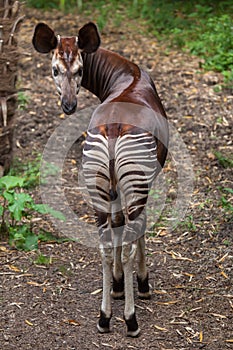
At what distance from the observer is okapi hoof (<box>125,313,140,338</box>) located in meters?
4.32

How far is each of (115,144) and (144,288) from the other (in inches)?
48.4

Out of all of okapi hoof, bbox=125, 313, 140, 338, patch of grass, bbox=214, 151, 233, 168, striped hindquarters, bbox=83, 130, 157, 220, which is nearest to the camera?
striped hindquarters, bbox=83, 130, 157, 220

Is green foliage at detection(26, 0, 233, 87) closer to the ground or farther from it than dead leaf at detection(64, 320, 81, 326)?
closer to the ground

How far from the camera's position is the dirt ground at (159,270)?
436 cm

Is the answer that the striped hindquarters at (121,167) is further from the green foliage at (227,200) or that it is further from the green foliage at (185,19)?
the green foliage at (185,19)

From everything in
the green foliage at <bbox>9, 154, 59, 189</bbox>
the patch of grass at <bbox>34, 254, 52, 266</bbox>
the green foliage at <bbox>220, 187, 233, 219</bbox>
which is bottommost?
the green foliage at <bbox>9, 154, 59, 189</bbox>

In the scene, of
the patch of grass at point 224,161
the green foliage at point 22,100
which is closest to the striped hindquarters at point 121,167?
the patch of grass at point 224,161

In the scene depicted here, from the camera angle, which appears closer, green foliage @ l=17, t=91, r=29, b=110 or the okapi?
the okapi

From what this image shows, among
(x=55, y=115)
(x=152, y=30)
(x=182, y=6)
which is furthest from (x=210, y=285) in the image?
(x=182, y=6)

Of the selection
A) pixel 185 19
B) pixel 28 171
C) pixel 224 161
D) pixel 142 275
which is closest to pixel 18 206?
pixel 142 275

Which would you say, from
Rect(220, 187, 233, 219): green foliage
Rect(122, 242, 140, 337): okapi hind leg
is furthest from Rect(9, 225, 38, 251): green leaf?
Rect(220, 187, 233, 219): green foliage

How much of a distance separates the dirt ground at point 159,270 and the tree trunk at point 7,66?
631 millimetres

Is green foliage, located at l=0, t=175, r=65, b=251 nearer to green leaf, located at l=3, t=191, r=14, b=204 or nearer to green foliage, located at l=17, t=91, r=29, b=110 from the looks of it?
green leaf, located at l=3, t=191, r=14, b=204

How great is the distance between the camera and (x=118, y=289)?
15.9ft
